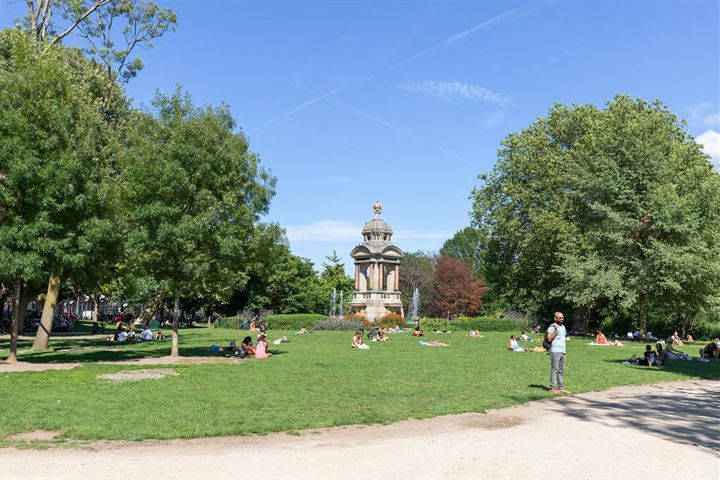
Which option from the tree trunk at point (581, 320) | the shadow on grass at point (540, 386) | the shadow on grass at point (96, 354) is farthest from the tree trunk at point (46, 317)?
the tree trunk at point (581, 320)

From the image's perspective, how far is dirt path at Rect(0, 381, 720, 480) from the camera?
7535 mm

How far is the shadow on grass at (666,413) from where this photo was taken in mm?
10242

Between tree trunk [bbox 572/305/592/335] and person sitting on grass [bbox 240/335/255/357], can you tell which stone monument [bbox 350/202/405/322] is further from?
person sitting on grass [bbox 240/335/255/357]

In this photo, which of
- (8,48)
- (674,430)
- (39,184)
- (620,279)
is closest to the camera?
(674,430)

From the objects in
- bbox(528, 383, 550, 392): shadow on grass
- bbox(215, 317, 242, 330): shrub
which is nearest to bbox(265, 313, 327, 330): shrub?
bbox(215, 317, 242, 330): shrub

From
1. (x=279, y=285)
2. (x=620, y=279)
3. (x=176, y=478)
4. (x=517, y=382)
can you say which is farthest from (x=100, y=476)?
(x=279, y=285)

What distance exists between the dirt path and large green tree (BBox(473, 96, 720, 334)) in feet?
77.4

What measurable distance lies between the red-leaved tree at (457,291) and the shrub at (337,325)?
1268 inches

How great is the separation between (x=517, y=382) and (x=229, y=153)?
42.0ft

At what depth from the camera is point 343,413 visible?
11523 millimetres

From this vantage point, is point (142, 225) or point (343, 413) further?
point (142, 225)

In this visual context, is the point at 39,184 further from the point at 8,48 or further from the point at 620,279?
the point at 620,279

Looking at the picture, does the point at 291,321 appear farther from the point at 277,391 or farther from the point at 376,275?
the point at 277,391

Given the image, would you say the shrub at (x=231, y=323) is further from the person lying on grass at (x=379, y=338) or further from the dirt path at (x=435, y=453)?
the dirt path at (x=435, y=453)
